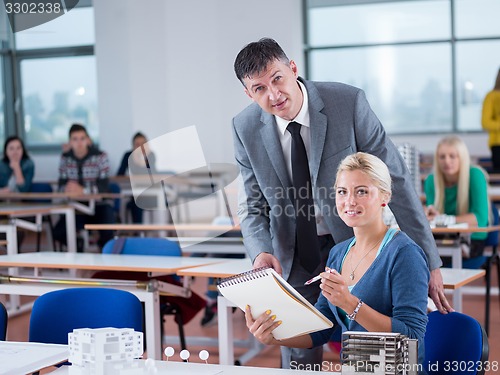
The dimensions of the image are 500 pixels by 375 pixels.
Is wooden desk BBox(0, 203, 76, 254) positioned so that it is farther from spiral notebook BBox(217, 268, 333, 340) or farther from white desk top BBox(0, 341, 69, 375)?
spiral notebook BBox(217, 268, 333, 340)

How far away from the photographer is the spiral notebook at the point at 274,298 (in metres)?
1.79

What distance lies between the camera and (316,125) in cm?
254

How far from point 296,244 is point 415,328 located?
2.45 ft

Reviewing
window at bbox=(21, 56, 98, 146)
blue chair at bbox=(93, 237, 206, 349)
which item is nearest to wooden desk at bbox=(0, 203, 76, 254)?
blue chair at bbox=(93, 237, 206, 349)

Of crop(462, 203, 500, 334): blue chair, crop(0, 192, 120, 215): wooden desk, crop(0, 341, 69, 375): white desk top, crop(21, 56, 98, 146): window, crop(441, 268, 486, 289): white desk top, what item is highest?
crop(21, 56, 98, 146): window

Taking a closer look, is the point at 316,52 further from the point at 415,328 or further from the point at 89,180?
the point at 415,328

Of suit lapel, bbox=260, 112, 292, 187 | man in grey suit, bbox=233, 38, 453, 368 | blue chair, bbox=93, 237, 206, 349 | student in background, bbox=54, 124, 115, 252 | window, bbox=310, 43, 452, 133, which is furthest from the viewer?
window, bbox=310, 43, 452, 133

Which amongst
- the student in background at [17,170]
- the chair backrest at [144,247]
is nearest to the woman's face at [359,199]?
the chair backrest at [144,247]

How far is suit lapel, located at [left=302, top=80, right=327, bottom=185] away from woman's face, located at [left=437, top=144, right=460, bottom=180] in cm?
231

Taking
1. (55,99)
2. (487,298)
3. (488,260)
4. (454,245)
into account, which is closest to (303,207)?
(454,245)

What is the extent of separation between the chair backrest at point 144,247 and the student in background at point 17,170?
13.0 ft

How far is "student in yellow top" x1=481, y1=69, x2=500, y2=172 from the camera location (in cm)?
854

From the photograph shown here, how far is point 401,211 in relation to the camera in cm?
242

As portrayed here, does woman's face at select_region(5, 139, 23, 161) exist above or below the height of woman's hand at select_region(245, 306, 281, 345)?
above
